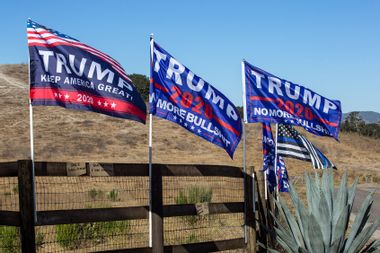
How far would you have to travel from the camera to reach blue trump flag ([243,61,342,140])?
930 centimetres

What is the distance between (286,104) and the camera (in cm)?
956

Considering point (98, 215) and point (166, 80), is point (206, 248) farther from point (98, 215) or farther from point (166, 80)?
point (166, 80)

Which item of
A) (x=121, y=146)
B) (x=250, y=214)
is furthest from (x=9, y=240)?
(x=121, y=146)

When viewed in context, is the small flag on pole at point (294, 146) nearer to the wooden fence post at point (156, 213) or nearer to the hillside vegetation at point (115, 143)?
the wooden fence post at point (156, 213)

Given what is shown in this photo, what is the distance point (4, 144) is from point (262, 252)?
25340 mm

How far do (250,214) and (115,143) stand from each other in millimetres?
27124

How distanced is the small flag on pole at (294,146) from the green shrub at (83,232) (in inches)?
127

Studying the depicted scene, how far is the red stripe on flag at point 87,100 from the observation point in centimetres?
673

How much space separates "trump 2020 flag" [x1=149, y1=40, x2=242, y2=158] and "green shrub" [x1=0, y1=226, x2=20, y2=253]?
3675 millimetres

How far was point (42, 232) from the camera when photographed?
1071cm

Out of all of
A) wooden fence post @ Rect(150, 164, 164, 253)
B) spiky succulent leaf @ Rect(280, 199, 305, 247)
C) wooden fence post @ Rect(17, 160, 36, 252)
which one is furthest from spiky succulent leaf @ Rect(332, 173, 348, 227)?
wooden fence post @ Rect(17, 160, 36, 252)

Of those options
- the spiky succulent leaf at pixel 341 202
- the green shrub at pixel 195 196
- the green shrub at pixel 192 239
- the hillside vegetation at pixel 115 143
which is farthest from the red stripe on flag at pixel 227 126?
the hillside vegetation at pixel 115 143

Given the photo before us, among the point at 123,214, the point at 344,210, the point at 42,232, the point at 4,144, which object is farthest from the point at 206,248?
the point at 4,144

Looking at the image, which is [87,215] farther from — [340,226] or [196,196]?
[196,196]
